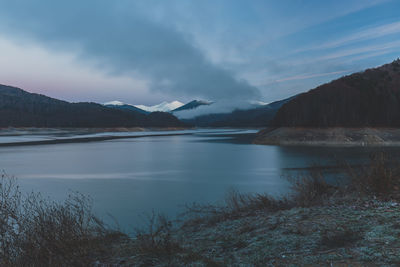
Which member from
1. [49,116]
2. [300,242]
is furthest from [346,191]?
[49,116]

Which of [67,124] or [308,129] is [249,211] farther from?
[67,124]

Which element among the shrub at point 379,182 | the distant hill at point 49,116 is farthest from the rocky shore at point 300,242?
the distant hill at point 49,116

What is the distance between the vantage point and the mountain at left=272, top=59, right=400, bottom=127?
→ 48.5m

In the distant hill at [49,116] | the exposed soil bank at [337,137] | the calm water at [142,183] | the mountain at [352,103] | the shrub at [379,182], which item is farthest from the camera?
the distant hill at [49,116]

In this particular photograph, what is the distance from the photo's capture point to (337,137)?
46.4m

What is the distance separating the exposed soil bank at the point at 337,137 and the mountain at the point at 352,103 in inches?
70.7

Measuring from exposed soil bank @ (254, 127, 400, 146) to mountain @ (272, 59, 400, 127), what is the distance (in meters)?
1.79

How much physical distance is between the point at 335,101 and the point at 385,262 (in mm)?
56393

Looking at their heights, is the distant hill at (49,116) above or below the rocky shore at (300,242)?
above

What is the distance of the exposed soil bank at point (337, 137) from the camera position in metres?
43.8

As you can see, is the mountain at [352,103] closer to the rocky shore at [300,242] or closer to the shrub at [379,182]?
the shrub at [379,182]

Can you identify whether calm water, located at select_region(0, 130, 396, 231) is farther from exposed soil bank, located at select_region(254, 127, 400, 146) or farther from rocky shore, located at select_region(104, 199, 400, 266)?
exposed soil bank, located at select_region(254, 127, 400, 146)

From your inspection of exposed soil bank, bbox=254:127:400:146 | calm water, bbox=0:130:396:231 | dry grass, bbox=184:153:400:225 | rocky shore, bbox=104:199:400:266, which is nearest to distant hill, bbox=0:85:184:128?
calm water, bbox=0:130:396:231

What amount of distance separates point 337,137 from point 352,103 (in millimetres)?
10613
